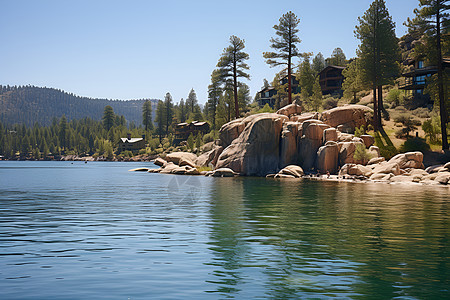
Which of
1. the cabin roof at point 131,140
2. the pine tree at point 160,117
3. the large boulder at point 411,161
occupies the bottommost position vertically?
the large boulder at point 411,161

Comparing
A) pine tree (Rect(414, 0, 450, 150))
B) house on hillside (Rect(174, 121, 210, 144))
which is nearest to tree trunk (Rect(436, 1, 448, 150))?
pine tree (Rect(414, 0, 450, 150))

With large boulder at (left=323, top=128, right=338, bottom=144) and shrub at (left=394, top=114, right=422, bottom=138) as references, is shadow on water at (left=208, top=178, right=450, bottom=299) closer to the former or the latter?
large boulder at (left=323, top=128, right=338, bottom=144)

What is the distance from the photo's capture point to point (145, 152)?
494 ft

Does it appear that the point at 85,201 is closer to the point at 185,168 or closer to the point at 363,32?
the point at 185,168

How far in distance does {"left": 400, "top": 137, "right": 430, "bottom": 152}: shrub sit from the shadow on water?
24.0m

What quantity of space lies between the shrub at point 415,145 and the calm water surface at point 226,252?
25109 millimetres

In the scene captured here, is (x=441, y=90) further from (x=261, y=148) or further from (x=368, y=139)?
(x=261, y=148)

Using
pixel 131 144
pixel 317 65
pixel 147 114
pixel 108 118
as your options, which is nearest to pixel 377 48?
pixel 317 65

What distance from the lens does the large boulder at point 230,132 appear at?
53606 mm

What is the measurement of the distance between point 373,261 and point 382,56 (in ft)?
159

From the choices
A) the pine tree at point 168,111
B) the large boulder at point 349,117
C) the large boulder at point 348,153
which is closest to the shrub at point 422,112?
the large boulder at point 349,117

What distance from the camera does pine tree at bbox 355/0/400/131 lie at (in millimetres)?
51438

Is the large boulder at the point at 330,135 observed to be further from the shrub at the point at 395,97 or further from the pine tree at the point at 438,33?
the shrub at the point at 395,97

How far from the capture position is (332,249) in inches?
438
